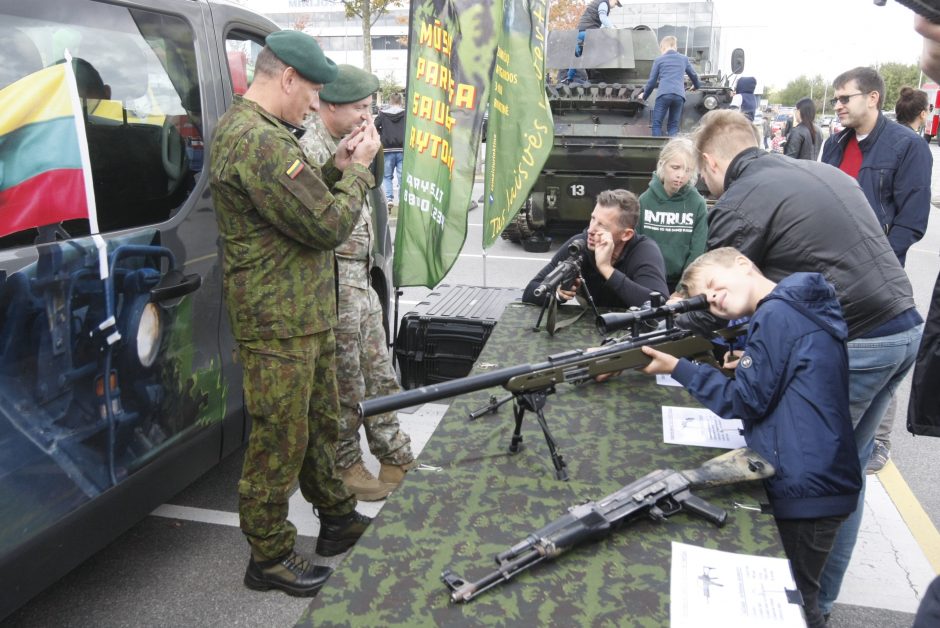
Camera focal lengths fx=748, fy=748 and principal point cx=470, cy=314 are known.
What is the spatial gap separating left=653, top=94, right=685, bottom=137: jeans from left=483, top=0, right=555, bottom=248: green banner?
5.73 metres

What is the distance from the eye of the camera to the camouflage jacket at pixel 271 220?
240cm

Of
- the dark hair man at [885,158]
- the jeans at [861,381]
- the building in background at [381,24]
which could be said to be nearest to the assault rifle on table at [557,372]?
the jeans at [861,381]

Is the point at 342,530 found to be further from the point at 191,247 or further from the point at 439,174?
the point at 439,174

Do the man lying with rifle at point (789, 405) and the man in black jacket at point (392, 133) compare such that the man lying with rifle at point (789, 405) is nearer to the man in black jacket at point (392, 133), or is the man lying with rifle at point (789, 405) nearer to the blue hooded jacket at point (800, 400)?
the blue hooded jacket at point (800, 400)

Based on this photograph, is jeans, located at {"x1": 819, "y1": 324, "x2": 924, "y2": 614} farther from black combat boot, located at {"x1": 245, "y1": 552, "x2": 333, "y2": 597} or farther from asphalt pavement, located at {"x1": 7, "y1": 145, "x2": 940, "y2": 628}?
black combat boot, located at {"x1": 245, "y1": 552, "x2": 333, "y2": 597}

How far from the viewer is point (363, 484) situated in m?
3.59

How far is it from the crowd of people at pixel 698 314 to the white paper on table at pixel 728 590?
40 cm

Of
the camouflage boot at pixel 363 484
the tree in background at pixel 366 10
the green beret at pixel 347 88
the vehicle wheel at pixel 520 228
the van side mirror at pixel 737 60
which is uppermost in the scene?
the tree in background at pixel 366 10

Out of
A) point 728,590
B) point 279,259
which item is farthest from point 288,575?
point 728,590

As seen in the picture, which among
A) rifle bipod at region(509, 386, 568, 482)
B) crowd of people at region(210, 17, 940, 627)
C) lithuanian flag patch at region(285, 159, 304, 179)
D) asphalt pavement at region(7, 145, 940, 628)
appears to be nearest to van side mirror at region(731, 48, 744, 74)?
asphalt pavement at region(7, 145, 940, 628)

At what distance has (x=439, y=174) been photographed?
3.70m

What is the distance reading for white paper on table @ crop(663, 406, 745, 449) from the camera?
2.27m

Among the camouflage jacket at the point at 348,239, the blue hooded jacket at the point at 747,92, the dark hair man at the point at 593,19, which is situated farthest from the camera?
the blue hooded jacket at the point at 747,92

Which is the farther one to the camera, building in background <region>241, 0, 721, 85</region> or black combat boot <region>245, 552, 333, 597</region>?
building in background <region>241, 0, 721, 85</region>
